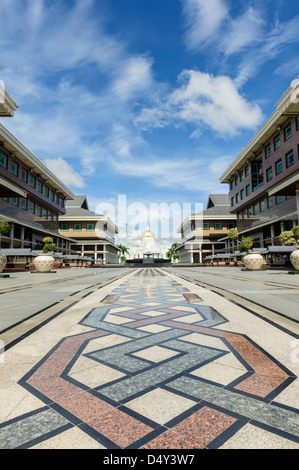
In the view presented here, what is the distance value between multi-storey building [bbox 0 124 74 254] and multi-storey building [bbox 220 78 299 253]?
25.2 metres

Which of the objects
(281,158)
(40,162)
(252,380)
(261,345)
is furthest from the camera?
(40,162)

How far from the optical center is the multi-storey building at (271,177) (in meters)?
23.3

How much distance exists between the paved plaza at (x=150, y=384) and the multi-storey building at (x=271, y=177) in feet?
66.5

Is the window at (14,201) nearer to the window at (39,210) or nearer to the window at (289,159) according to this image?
the window at (39,210)

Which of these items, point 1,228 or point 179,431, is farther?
point 1,228

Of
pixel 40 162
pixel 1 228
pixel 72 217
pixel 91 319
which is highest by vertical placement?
pixel 40 162

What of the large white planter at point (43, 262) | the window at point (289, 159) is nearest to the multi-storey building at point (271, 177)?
the window at point (289, 159)

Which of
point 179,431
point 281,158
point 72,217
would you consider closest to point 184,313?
point 179,431

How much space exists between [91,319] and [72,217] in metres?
62.2

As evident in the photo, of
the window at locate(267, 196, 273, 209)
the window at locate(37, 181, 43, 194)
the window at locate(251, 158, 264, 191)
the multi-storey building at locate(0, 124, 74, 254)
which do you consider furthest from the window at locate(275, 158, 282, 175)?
the window at locate(37, 181, 43, 194)

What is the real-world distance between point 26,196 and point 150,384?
33.6 meters

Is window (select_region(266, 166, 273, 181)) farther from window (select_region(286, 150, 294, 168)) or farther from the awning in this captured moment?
the awning

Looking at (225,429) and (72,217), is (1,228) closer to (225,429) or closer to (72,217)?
(225,429)
